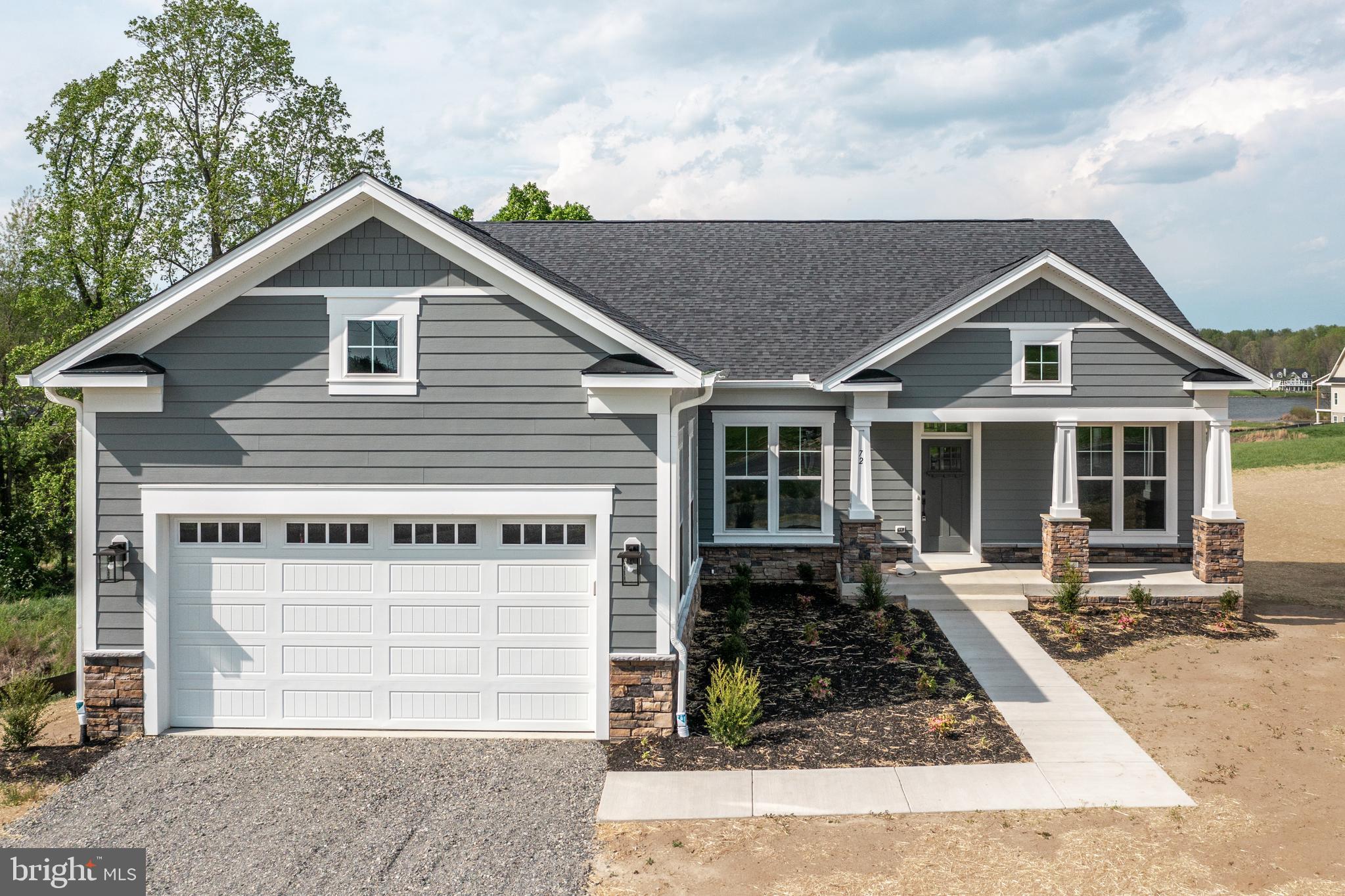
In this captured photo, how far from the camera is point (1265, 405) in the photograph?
94.7m

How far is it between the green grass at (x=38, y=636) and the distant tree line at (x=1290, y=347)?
9924 cm

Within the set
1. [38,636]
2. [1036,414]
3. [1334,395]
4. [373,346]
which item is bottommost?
[38,636]

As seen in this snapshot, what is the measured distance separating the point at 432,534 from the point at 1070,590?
9.47 meters

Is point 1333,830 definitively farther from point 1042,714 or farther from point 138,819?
point 138,819

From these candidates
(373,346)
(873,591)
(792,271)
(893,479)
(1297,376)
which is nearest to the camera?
(373,346)

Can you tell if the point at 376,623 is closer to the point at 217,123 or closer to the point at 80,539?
the point at 80,539

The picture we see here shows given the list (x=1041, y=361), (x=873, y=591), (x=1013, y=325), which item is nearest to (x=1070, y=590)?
(x=873, y=591)

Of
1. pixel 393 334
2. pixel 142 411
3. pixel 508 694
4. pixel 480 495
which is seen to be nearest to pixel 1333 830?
pixel 508 694

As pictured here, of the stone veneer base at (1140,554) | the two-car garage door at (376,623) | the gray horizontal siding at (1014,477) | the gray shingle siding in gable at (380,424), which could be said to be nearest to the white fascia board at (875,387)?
the gray horizontal siding at (1014,477)

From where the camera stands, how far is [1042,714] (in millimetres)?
9508

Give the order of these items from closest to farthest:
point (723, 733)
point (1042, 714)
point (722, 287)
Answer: point (723, 733) < point (1042, 714) < point (722, 287)

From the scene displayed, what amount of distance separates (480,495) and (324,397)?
1819 millimetres

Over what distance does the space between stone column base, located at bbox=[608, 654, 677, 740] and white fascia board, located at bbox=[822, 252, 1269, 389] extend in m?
6.64
